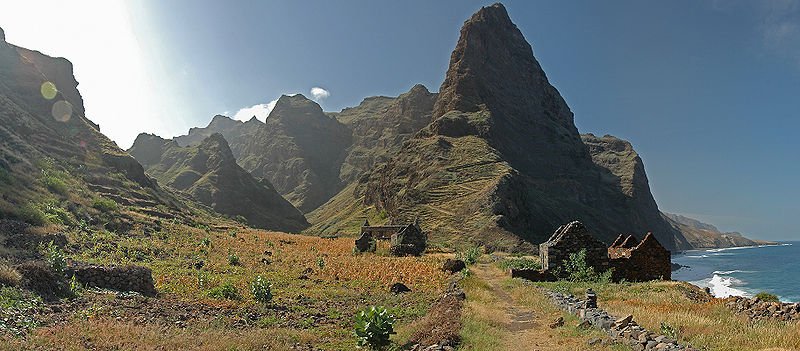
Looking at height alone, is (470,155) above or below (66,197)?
above

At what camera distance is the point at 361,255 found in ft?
160

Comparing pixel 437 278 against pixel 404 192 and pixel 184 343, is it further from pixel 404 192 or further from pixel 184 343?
pixel 404 192

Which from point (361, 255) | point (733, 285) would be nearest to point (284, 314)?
point (361, 255)

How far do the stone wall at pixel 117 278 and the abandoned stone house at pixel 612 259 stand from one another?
20719mm

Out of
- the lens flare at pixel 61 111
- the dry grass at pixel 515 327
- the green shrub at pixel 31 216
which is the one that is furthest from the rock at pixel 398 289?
the lens flare at pixel 61 111

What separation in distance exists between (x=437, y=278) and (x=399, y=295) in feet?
24.0

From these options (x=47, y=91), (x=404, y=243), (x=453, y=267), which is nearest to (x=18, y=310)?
(x=453, y=267)

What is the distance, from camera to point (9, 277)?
16.3m

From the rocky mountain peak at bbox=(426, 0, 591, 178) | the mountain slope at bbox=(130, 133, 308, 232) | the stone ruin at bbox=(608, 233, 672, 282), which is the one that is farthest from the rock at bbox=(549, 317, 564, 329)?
the mountain slope at bbox=(130, 133, 308, 232)

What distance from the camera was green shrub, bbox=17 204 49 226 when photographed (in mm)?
38631

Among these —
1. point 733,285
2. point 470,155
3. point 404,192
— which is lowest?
point 733,285

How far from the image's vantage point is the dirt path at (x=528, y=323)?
13148mm

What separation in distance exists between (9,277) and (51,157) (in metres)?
81.8

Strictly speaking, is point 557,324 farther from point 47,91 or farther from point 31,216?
point 47,91
